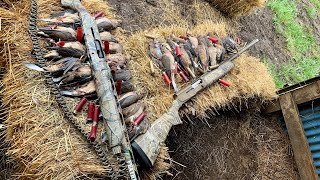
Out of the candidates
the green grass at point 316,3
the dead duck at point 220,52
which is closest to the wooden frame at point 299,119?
the dead duck at point 220,52

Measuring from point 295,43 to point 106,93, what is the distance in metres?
5.22

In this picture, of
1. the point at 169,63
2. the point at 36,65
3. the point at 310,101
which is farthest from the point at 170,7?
the point at 36,65

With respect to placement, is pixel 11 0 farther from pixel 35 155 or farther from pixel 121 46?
pixel 35 155

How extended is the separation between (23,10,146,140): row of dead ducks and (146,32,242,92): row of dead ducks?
0.49m

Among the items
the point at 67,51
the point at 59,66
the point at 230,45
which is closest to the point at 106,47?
the point at 67,51

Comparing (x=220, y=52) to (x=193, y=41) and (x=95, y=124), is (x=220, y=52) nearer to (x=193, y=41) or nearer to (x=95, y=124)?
(x=193, y=41)

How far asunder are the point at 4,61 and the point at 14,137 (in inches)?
27.5

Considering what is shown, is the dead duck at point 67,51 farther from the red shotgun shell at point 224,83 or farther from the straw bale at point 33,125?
the red shotgun shell at point 224,83

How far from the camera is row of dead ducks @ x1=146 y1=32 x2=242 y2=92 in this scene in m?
4.19

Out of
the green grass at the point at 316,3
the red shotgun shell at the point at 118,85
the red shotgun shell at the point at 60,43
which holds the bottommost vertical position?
the red shotgun shell at the point at 118,85

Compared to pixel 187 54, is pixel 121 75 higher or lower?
lower

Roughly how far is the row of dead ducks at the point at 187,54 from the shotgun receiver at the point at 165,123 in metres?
0.09

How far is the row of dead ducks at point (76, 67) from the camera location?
3.35 meters

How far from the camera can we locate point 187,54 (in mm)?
4512
